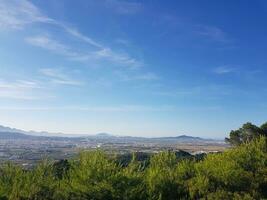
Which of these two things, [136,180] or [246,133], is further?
[246,133]

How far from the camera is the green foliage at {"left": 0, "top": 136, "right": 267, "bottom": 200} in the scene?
3306cm

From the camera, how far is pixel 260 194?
1485 inches

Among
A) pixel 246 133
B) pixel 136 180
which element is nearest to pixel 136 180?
pixel 136 180

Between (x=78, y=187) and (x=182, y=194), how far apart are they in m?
9.97

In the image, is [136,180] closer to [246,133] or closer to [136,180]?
[136,180]

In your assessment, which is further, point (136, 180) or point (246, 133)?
point (246, 133)

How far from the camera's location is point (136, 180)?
35781 mm

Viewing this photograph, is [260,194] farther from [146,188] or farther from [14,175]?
[14,175]

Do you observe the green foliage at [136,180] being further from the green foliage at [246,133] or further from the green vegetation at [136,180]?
the green foliage at [246,133]

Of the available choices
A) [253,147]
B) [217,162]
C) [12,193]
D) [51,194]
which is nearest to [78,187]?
[51,194]

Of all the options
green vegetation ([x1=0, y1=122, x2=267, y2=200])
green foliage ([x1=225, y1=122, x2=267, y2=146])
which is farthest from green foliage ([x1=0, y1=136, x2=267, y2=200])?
green foliage ([x1=225, y1=122, x2=267, y2=146])

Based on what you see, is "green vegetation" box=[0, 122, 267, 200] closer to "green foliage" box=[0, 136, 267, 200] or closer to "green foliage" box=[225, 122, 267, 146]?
"green foliage" box=[0, 136, 267, 200]

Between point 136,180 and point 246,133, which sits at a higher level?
point 246,133

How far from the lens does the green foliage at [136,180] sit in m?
33.1
